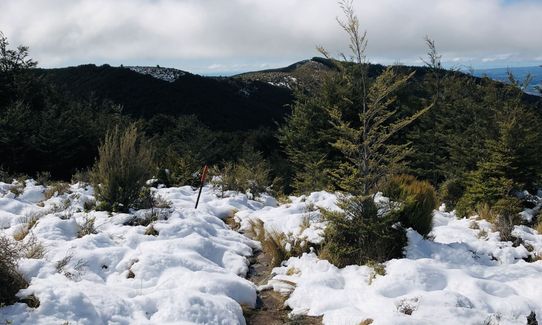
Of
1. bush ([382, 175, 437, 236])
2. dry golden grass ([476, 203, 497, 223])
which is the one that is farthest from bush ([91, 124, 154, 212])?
dry golden grass ([476, 203, 497, 223])

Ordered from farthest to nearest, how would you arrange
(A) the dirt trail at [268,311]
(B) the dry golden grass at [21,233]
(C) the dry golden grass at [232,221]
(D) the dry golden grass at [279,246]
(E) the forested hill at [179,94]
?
(E) the forested hill at [179,94] < (C) the dry golden grass at [232,221] < (D) the dry golden grass at [279,246] < (B) the dry golden grass at [21,233] < (A) the dirt trail at [268,311]

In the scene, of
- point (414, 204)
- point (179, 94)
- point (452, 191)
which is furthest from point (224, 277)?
point (179, 94)

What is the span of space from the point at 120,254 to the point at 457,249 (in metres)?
4.90

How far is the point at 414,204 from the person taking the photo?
7.00 meters

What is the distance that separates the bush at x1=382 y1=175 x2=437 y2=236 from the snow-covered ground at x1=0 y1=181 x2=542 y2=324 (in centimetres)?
31

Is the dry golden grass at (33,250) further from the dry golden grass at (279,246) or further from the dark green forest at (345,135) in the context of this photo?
the dark green forest at (345,135)

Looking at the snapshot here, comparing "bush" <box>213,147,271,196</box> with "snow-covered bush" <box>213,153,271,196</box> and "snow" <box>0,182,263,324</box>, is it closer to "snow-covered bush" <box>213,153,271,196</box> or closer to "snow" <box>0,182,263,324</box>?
"snow-covered bush" <box>213,153,271,196</box>

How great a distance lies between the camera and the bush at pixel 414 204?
6949mm

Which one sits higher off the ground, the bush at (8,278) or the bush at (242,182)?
the bush at (8,278)

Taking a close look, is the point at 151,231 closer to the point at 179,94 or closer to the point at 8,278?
the point at 8,278

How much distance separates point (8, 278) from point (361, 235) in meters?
4.48

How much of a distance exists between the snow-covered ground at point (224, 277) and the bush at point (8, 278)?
0.37 ft

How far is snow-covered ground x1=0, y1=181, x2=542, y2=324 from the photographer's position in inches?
172

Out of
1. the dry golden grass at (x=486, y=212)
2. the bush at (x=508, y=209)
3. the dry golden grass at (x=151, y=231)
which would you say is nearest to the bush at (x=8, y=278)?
the dry golden grass at (x=151, y=231)
